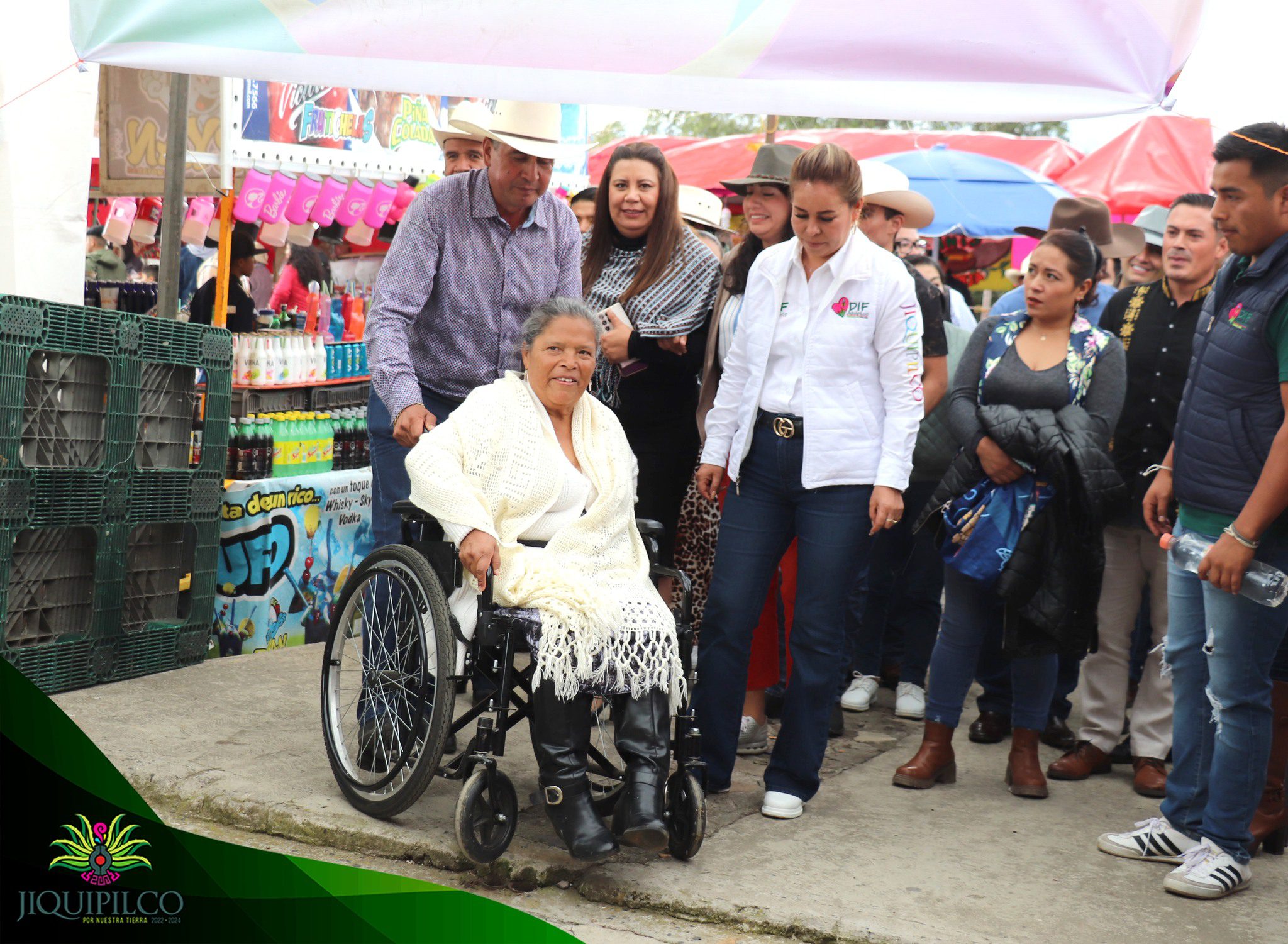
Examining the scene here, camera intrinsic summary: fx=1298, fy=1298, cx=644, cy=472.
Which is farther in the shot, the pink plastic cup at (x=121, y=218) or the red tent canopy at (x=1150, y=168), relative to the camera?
the red tent canopy at (x=1150, y=168)

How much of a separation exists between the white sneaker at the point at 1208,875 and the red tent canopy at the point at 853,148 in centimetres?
884

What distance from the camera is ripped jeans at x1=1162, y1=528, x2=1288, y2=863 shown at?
3.46 metres

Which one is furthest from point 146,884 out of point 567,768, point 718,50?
point 718,50

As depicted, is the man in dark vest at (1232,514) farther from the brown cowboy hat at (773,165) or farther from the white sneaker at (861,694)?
the white sneaker at (861,694)

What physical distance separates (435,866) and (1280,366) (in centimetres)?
256

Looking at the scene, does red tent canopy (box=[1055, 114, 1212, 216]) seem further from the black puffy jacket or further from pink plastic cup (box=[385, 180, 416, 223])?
the black puffy jacket

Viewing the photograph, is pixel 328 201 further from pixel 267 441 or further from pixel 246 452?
pixel 246 452

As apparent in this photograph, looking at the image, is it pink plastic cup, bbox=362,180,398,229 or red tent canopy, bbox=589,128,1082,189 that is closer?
pink plastic cup, bbox=362,180,398,229

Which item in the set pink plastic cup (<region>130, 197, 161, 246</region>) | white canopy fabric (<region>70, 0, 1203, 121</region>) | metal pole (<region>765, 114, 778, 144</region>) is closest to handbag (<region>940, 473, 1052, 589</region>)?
white canopy fabric (<region>70, 0, 1203, 121</region>)

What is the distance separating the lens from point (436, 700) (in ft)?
11.2

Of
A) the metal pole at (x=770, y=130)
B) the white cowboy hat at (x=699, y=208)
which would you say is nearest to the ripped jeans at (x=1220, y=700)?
the white cowboy hat at (x=699, y=208)

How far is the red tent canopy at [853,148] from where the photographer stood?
1213 centimetres

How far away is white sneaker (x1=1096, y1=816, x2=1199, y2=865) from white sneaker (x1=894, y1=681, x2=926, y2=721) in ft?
4.64

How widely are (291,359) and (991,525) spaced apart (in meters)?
3.39
